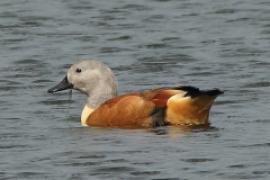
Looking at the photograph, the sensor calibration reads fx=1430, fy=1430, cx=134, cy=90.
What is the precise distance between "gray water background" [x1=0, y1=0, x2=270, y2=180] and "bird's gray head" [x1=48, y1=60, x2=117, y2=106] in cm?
39

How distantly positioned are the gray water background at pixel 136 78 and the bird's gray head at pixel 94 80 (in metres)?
0.39

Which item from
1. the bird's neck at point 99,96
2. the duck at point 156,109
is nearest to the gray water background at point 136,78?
the duck at point 156,109

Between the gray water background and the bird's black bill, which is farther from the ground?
the bird's black bill

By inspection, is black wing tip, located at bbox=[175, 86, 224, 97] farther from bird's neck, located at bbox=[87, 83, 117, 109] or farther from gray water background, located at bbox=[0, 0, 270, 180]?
bird's neck, located at bbox=[87, 83, 117, 109]

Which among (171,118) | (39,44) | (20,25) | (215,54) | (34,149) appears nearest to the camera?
(34,149)

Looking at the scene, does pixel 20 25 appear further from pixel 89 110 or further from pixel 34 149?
pixel 34 149

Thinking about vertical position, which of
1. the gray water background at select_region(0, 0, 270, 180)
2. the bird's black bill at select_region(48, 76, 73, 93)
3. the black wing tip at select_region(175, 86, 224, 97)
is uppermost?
the black wing tip at select_region(175, 86, 224, 97)

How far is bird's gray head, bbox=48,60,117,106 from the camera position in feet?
50.5

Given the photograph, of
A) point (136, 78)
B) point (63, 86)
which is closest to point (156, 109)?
point (63, 86)

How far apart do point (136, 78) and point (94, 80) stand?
212cm

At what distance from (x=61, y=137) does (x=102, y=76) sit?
4.56 feet

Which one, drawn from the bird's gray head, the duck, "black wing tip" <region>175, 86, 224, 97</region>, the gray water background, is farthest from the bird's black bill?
"black wing tip" <region>175, 86, 224, 97</region>

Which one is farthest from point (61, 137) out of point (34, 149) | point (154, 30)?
point (154, 30)

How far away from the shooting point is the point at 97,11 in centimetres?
2294
